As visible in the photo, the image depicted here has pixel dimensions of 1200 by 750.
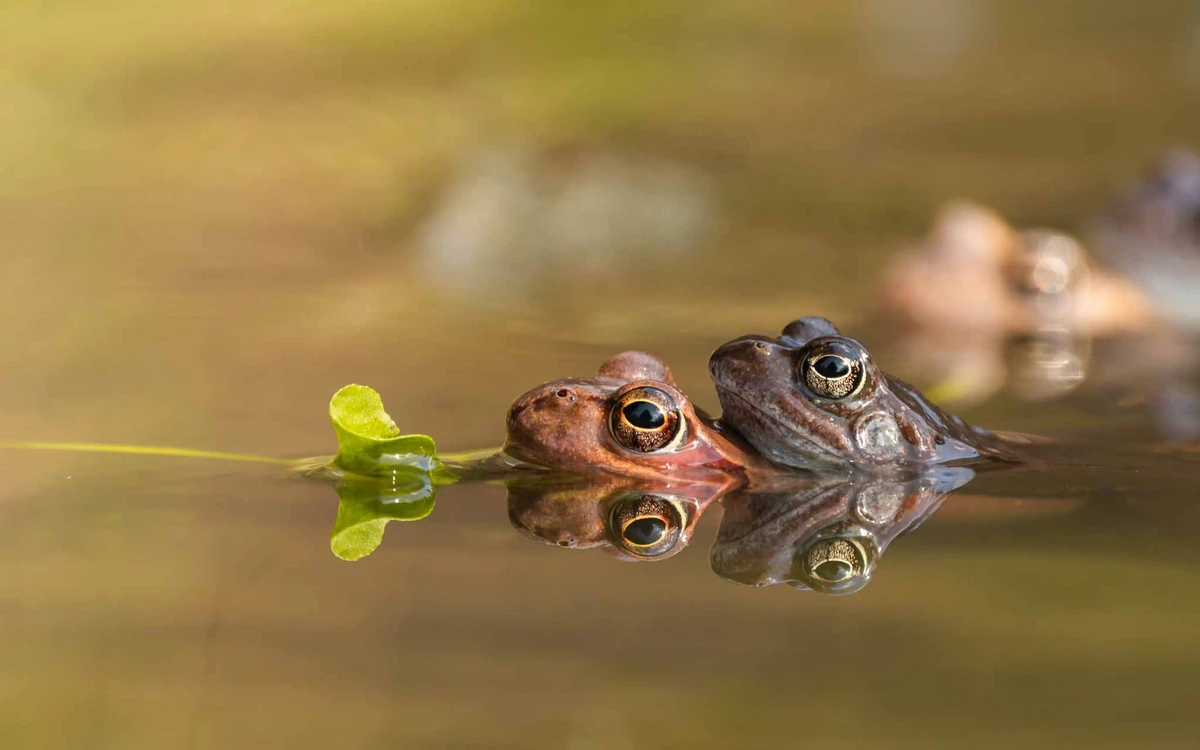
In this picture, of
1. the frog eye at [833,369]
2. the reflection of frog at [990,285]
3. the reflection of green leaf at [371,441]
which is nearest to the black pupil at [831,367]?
the frog eye at [833,369]

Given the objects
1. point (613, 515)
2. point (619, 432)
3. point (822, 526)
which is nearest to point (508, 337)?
point (619, 432)

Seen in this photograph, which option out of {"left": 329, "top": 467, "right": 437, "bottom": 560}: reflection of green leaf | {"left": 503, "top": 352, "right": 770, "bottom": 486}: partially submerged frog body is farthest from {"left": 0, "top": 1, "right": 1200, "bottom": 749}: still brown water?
{"left": 503, "top": 352, "right": 770, "bottom": 486}: partially submerged frog body

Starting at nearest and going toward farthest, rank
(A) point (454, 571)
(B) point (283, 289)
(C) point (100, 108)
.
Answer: (A) point (454, 571), (B) point (283, 289), (C) point (100, 108)

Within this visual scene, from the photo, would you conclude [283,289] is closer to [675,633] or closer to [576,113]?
[576,113]

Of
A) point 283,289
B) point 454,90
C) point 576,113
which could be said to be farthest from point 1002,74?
point 283,289

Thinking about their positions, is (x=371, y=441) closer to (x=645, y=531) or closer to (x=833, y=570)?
(x=645, y=531)

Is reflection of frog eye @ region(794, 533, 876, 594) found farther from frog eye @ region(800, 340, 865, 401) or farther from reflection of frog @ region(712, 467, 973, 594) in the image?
frog eye @ region(800, 340, 865, 401)
